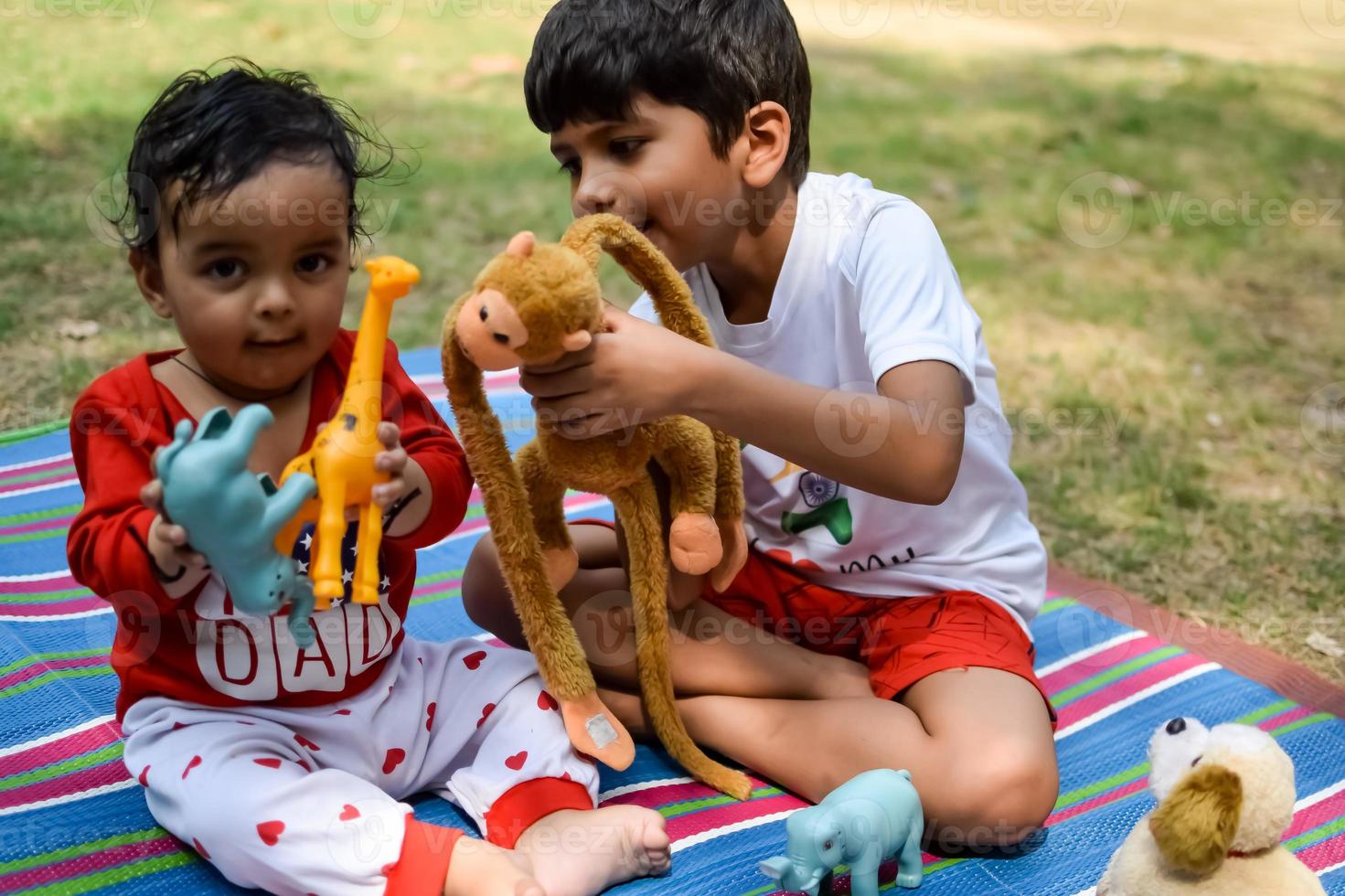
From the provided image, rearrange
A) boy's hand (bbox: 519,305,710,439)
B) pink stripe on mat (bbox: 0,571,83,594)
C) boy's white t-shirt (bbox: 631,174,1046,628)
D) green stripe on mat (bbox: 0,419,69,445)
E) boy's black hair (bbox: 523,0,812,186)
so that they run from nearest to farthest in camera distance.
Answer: boy's hand (bbox: 519,305,710,439) → boy's black hair (bbox: 523,0,812,186) → boy's white t-shirt (bbox: 631,174,1046,628) → pink stripe on mat (bbox: 0,571,83,594) → green stripe on mat (bbox: 0,419,69,445)

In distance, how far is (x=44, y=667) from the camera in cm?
176

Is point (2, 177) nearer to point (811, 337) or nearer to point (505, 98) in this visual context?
point (505, 98)

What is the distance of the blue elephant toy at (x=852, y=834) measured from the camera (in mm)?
1340

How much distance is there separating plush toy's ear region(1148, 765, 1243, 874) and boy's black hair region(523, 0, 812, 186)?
951 millimetres

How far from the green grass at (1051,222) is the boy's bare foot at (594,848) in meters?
1.24

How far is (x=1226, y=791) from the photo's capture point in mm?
1129

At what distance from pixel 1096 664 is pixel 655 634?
81cm

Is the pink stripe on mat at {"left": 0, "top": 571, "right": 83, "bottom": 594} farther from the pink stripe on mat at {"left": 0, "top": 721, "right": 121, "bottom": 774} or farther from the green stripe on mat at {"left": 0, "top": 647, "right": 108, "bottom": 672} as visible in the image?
the pink stripe on mat at {"left": 0, "top": 721, "right": 121, "bottom": 774}

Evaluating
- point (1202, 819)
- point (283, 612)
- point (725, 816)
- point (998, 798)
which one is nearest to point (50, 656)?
point (283, 612)

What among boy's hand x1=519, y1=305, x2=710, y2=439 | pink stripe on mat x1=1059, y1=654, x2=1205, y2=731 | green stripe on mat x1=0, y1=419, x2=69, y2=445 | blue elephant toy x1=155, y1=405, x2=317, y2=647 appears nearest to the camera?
blue elephant toy x1=155, y1=405, x2=317, y2=647

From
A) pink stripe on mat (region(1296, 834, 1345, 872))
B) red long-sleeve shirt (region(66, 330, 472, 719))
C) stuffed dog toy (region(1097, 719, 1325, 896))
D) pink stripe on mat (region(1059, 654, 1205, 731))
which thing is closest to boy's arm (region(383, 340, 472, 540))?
red long-sleeve shirt (region(66, 330, 472, 719))

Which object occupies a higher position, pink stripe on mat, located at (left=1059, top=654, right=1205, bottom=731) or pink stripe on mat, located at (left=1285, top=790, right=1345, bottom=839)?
pink stripe on mat, located at (left=1285, top=790, right=1345, bottom=839)

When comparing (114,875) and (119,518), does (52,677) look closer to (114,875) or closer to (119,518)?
(114,875)

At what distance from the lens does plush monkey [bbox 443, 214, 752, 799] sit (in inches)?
55.1
